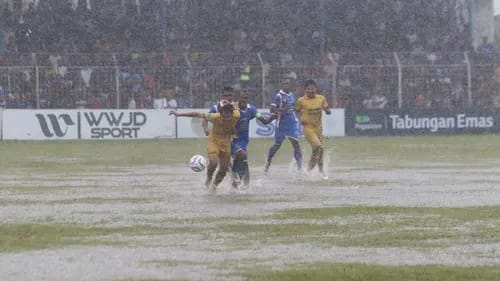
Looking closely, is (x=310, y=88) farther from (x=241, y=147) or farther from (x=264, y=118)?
(x=241, y=147)

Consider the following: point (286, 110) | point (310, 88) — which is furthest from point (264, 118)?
point (286, 110)

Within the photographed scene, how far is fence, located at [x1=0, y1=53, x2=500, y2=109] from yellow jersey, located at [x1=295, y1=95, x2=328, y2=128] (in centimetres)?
1577

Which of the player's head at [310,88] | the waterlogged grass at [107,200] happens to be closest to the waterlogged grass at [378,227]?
the waterlogged grass at [107,200]

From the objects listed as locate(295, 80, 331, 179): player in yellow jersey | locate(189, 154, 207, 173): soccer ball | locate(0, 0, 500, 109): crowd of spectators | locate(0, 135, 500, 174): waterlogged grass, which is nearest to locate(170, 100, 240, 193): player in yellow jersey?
locate(189, 154, 207, 173): soccer ball

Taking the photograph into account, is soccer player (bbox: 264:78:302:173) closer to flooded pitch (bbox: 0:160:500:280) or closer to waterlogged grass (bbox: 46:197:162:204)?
flooded pitch (bbox: 0:160:500:280)

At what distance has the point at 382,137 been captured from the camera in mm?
45750

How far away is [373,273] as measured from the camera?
10094mm

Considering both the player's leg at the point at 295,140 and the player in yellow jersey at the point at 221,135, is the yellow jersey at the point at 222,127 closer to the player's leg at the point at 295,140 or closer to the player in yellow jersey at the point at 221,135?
the player in yellow jersey at the point at 221,135

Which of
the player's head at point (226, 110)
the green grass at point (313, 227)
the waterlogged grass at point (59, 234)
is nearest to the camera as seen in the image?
the green grass at point (313, 227)

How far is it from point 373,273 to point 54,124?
112 feet

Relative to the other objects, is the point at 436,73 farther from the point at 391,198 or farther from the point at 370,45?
the point at 391,198

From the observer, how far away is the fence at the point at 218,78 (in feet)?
135

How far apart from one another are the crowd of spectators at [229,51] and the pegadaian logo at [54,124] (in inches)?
35.6

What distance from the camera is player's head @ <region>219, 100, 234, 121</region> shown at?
60.0 ft
